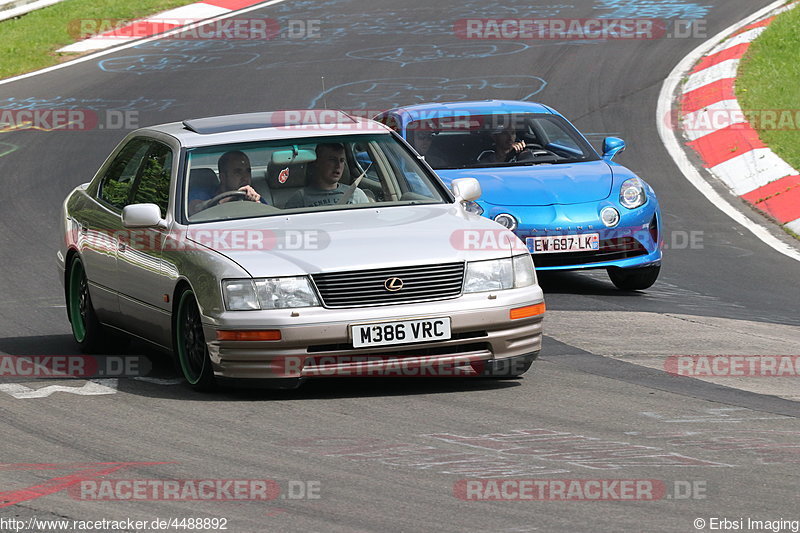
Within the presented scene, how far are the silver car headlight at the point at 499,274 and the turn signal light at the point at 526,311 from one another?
0.40 ft

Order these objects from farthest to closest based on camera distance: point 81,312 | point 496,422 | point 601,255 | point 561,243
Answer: point 601,255
point 561,243
point 81,312
point 496,422

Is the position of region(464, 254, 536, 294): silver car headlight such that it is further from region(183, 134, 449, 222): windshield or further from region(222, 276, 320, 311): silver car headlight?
region(183, 134, 449, 222): windshield

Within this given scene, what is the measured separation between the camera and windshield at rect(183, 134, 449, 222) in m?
7.90

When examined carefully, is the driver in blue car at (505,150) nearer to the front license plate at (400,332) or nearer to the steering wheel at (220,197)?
Answer: the steering wheel at (220,197)

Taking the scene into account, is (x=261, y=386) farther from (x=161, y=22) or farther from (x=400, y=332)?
(x=161, y=22)

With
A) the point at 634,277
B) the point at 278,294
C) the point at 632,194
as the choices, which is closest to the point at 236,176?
the point at 278,294

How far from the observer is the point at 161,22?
25.8 m

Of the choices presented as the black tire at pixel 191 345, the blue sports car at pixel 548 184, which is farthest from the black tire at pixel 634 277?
the black tire at pixel 191 345

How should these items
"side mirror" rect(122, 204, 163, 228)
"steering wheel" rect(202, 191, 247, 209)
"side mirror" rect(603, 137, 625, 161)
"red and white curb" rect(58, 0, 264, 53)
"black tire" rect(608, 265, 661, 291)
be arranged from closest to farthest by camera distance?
"side mirror" rect(122, 204, 163, 228) → "steering wheel" rect(202, 191, 247, 209) → "black tire" rect(608, 265, 661, 291) → "side mirror" rect(603, 137, 625, 161) → "red and white curb" rect(58, 0, 264, 53)

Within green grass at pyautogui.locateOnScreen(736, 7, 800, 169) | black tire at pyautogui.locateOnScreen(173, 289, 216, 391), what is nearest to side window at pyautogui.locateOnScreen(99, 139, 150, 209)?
black tire at pyautogui.locateOnScreen(173, 289, 216, 391)

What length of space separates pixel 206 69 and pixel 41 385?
50.0 feet

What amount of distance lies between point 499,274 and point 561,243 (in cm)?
334

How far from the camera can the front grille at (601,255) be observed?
10.5m

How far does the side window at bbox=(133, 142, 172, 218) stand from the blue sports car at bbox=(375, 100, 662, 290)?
2918 mm
